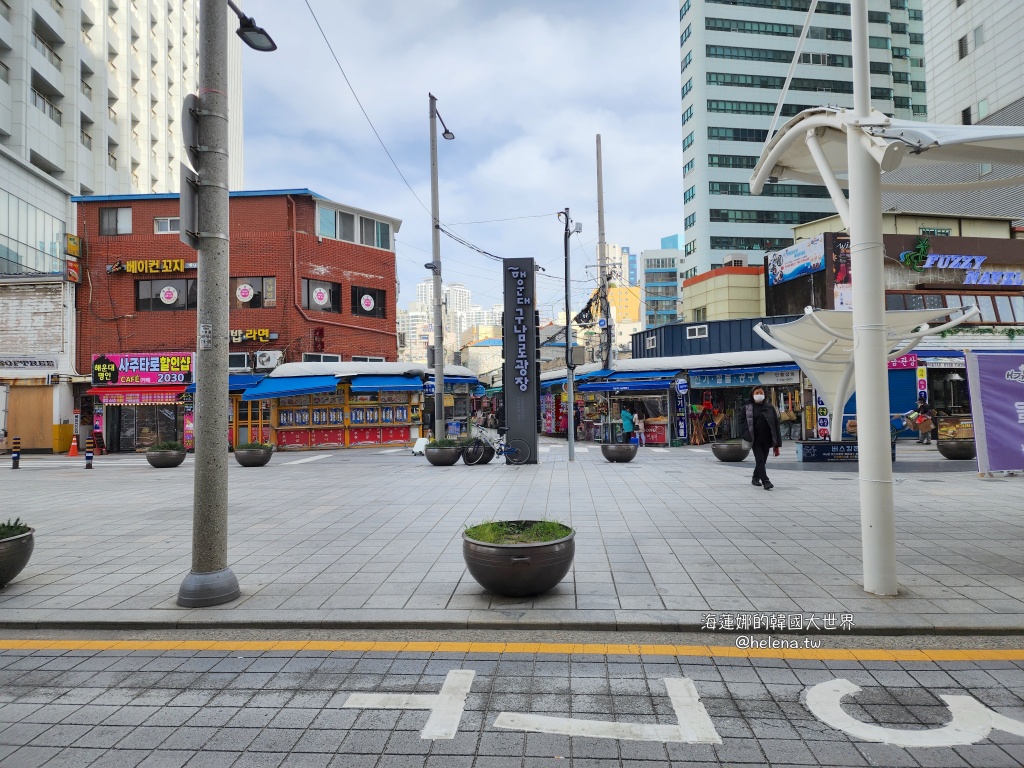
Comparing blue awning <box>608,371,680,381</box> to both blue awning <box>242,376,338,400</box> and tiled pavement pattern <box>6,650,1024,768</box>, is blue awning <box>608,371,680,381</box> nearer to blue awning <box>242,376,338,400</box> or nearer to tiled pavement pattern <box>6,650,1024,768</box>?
blue awning <box>242,376,338,400</box>

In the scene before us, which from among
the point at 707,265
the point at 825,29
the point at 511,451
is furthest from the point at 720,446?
the point at 825,29

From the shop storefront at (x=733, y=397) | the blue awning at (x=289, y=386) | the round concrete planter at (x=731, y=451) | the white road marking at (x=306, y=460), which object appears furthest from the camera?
the shop storefront at (x=733, y=397)

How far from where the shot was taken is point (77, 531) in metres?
8.81

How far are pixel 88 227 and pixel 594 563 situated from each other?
1171 inches

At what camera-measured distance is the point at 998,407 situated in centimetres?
1206

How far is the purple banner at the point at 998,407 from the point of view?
11.9 m

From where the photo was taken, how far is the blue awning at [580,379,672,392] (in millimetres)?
25000

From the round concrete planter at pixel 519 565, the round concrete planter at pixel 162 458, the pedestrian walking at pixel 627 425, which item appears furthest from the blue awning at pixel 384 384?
the round concrete planter at pixel 519 565

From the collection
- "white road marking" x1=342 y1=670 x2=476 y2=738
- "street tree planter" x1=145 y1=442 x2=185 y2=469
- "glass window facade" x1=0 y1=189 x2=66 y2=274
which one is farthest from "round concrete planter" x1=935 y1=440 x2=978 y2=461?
"glass window facade" x1=0 y1=189 x2=66 y2=274

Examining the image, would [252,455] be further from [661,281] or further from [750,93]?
[661,281]

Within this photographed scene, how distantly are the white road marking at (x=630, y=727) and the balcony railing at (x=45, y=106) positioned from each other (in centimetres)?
4383

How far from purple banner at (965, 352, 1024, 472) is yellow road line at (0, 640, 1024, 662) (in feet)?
31.8

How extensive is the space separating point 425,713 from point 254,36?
6.59 m

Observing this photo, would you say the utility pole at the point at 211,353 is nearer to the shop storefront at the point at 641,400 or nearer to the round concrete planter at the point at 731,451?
the round concrete planter at the point at 731,451
